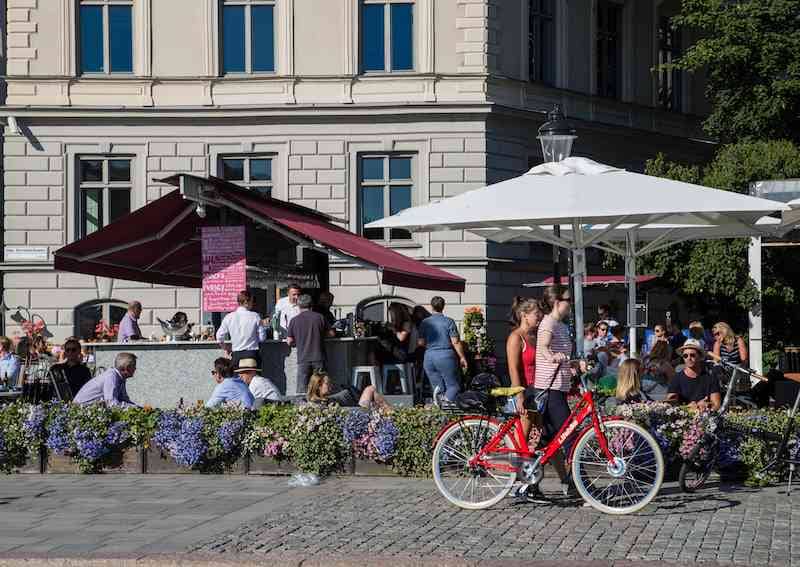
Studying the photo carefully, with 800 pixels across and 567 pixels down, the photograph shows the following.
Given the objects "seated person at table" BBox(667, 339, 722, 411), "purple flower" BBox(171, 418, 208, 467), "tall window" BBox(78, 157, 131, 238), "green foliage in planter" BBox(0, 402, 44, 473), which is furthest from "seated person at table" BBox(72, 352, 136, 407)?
"tall window" BBox(78, 157, 131, 238)

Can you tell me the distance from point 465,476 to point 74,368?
7.42 meters

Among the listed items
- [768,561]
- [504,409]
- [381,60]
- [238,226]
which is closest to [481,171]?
[381,60]

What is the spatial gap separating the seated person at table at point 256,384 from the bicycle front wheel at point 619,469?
5142 millimetres

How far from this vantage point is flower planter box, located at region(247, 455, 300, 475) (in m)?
14.6

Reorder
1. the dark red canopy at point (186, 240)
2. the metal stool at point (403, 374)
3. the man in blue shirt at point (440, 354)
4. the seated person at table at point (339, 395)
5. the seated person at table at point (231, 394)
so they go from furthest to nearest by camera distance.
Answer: the metal stool at point (403, 374)
the man in blue shirt at point (440, 354)
the dark red canopy at point (186, 240)
the seated person at table at point (231, 394)
the seated person at table at point (339, 395)

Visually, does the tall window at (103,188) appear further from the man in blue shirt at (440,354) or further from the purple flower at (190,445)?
the purple flower at (190,445)

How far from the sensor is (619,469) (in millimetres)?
12000

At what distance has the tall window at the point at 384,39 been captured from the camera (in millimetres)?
32750

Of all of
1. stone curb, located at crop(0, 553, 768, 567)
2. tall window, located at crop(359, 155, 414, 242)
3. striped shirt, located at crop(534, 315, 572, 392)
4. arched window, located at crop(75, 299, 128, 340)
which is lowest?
stone curb, located at crop(0, 553, 768, 567)

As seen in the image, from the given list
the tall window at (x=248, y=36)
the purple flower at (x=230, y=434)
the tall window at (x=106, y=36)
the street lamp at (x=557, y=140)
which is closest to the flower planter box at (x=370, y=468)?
the purple flower at (x=230, y=434)

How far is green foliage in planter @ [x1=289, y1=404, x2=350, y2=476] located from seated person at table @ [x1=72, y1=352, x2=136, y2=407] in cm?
243

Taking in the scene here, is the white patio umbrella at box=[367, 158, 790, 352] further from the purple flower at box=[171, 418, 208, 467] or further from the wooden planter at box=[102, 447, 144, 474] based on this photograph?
the wooden planter at box=[102, 447, 144, 474]

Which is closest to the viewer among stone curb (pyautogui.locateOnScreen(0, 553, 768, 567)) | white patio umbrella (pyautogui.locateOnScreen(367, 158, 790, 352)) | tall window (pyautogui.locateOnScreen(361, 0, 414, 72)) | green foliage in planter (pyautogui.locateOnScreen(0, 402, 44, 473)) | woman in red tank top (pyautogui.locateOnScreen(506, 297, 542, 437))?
stone curb (pyautogui.locateOnScreen(0, 553, 768, 567))

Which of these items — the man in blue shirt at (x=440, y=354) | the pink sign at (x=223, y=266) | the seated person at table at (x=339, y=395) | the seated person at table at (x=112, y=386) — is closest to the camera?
the seated person at table at (x=339, y=395)
